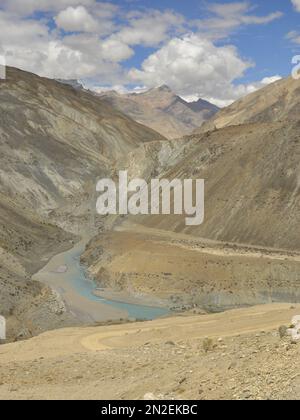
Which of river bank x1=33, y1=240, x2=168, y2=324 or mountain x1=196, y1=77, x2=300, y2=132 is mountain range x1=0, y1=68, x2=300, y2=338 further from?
mountain x1=196, y1=77, x2=300, y2=132

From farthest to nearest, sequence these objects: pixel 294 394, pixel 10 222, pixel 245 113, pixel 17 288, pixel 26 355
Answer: pixel 245 113 → pixel 10 222 → pixel 17 288 → pixel 26 355 → pixel 294 394

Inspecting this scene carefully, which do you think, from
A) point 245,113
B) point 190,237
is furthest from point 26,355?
point 245,113

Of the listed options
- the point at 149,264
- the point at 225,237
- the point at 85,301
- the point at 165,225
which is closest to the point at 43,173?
Answer: the point at 165,225

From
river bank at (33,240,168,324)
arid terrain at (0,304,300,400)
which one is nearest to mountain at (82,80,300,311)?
river bank at (33,240,168,324)

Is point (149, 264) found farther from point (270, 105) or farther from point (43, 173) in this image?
point (270, 105)

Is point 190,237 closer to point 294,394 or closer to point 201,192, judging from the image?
point 201,192

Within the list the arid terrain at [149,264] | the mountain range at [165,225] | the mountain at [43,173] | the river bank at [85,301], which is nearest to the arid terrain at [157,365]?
the arid terrain at [149,264]
